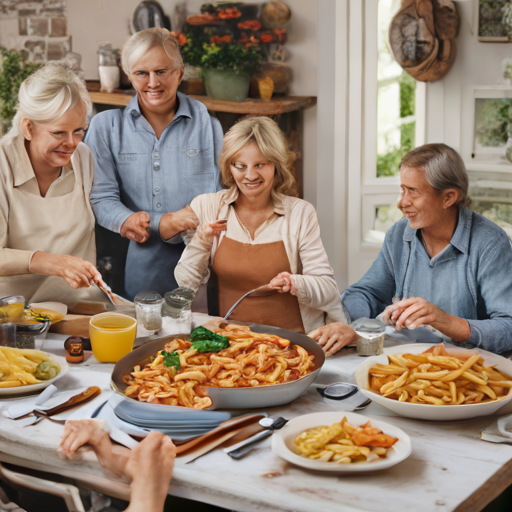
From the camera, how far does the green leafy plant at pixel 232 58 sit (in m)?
2.47

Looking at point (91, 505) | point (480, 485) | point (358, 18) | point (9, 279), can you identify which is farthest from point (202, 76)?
point (480, 485)

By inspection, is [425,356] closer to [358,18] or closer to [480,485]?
[480,485]

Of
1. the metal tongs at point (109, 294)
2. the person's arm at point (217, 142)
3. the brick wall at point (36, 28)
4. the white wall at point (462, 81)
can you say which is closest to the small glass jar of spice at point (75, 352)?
the metal tongs at point (109, 294)

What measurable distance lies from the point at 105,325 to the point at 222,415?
2.03 feet

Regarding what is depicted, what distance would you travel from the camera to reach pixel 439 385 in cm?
150

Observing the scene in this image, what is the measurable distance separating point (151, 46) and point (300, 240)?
0.92 m

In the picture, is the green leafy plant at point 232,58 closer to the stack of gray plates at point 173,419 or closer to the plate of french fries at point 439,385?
the plate of french fries at point 439,385

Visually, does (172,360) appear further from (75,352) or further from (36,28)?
(36,28)

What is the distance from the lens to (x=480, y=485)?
125cm

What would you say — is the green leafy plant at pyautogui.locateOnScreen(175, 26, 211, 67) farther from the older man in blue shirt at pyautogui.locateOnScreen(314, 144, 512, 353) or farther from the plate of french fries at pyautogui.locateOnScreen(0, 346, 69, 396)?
the plate of french fries at pyautogui.locateOnScreen(0, 346, 69, 396)

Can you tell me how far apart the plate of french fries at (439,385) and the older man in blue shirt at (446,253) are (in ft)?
1.55

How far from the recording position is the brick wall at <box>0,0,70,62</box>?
2.69 metres

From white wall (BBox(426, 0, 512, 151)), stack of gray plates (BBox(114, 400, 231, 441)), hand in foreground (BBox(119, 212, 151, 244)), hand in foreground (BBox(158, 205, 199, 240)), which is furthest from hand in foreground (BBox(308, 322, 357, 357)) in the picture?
white wall (BBox(426, 0, 512, 151))

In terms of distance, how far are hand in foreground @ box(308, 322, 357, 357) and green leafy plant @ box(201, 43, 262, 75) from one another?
3.50ft
